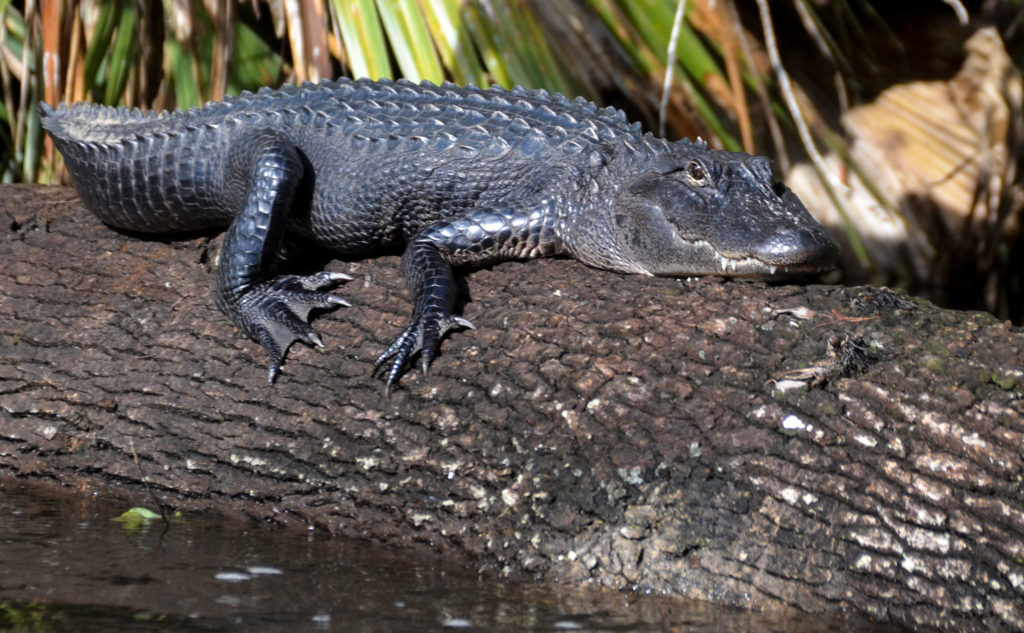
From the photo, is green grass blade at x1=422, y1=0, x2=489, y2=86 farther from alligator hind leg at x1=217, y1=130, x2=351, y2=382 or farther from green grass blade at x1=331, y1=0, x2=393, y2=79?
alligator hind leg at x1=217, y1=130, x2=351, y2=382

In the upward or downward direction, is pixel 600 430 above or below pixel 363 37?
below

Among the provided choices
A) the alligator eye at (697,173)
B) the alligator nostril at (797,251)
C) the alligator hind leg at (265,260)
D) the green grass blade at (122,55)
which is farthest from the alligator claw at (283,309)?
the green grass blade at (122,55)

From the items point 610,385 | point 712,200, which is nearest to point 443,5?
point 712,200

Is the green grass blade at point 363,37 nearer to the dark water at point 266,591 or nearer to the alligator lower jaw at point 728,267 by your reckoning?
the alligator lower jaw at point 728,267

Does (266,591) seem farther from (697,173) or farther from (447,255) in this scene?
(697,173)

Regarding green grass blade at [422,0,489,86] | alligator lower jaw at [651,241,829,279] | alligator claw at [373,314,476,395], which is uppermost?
green grass blade at [422,0,489,86]

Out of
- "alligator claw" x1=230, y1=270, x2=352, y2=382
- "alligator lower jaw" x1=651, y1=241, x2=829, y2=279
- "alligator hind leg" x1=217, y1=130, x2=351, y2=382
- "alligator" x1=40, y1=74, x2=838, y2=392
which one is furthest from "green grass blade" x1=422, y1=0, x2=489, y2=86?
"alligator lower jaw" x1=651, y1=241, x2=829, y2=279

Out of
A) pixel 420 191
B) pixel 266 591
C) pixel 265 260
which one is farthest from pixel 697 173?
pixel 266 591
